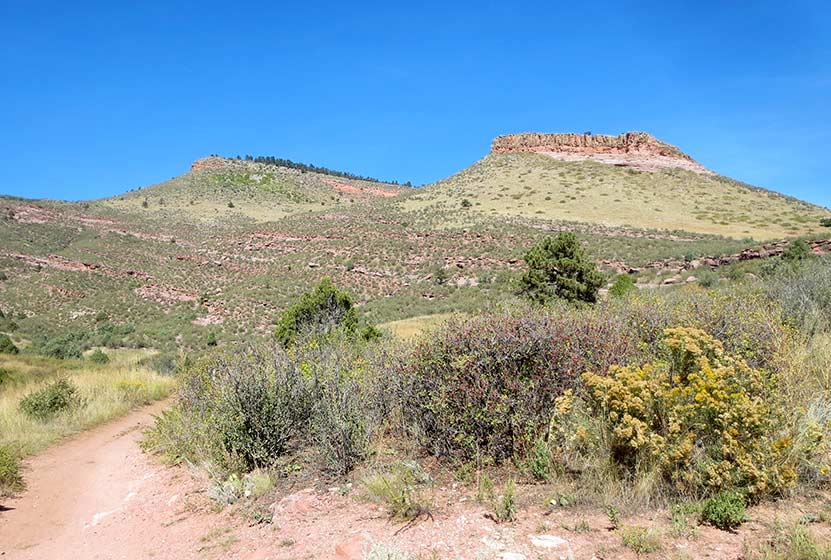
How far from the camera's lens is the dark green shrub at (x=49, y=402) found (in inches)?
362

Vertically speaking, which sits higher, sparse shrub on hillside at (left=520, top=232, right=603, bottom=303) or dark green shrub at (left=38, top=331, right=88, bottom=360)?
sparse shrub on hillside at (left=520, top=232, right=603, bottom=303)

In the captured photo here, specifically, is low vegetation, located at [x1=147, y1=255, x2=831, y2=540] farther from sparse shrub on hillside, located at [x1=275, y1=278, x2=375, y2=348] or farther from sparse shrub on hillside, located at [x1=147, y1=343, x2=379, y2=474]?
sparse shrub on hillside, located at [x1=275, y1=278, x2=375, y2=348]

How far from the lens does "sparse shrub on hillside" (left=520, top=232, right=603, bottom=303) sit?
18.8 meters

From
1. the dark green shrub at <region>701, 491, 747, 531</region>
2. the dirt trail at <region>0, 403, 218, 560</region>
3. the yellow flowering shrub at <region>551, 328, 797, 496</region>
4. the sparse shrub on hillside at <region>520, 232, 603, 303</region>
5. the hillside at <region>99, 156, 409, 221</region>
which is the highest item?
the hillside at <region>99, 156, 409, 221</region>

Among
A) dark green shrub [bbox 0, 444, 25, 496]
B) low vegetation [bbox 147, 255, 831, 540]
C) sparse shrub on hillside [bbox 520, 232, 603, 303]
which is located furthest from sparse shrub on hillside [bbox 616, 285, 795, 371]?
sparse shrub on hillside [bbox 520, 232, 603, 303]

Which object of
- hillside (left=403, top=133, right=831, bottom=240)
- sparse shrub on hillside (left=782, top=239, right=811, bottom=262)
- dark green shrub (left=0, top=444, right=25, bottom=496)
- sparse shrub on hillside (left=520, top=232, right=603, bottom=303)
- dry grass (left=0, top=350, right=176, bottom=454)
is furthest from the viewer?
hillside (left=403, top=133, right=831, bottom=240)

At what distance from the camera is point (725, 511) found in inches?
136

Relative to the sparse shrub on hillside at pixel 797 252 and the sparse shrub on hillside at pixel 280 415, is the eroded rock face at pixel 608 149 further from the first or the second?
the sparse shrub on hillside at pixel 280 415

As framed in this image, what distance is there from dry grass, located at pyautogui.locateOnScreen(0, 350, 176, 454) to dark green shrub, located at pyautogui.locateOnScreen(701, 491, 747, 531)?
334 inches

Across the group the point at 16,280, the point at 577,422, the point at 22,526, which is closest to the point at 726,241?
the point at 577,422

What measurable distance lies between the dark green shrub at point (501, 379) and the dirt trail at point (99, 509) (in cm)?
237

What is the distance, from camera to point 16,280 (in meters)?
34.5

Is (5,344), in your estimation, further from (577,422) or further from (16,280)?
(577,422)

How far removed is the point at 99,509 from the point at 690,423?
19.6 ft
